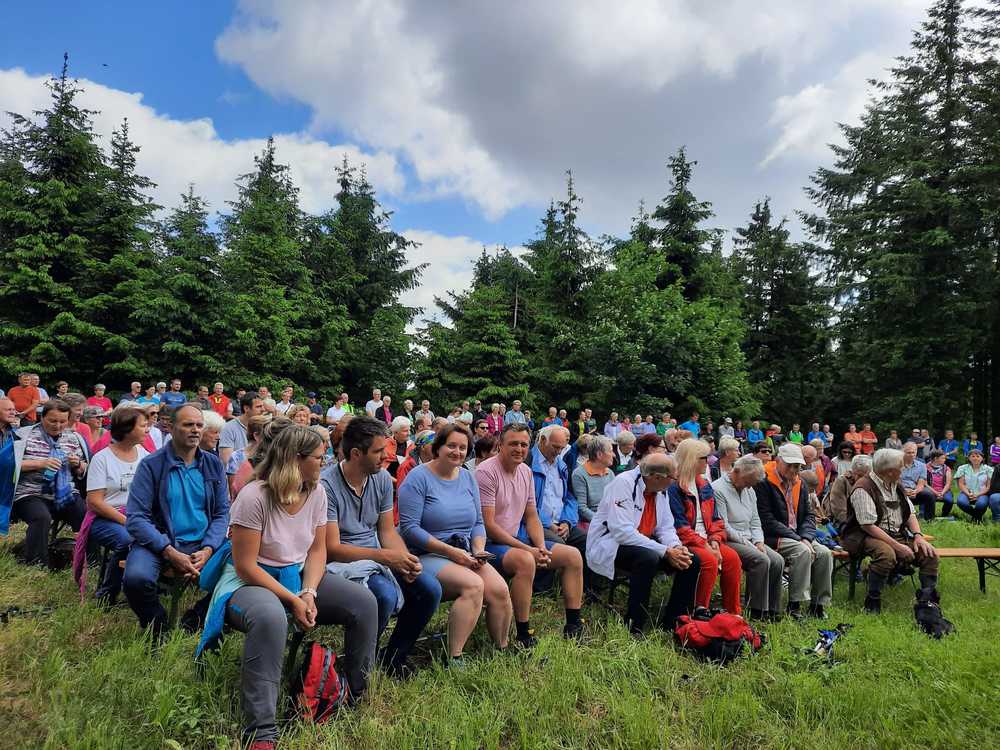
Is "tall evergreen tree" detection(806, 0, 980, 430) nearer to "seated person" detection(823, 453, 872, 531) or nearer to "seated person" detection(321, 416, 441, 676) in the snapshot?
"seated person" detection(823, 453, 872, 531)

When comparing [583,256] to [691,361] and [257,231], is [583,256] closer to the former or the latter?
[691,361]

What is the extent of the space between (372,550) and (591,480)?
2.97 m

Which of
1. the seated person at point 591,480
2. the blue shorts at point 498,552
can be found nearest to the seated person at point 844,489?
the seated person at point 591,480

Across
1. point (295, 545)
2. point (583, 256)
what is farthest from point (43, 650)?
point (583, 256)

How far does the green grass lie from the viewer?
2676 mm

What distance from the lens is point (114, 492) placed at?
13.5ft

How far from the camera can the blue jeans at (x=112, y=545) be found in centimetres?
384

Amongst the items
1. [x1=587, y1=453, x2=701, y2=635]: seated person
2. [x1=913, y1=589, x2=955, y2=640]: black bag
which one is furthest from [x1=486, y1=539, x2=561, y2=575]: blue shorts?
[x1=913, y1=589, x2=955, y2=640]: black bag

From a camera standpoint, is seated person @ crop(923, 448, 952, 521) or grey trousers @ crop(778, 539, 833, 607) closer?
grey trousers @ crop(778, 539, 833, 607)

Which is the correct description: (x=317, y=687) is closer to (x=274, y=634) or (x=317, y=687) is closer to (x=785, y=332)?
(x=274, y=634)

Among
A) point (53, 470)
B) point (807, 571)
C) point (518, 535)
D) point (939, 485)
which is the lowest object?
point (807, 571)

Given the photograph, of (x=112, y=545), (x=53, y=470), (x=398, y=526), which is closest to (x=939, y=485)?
(x=398, y=526)

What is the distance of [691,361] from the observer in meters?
21.2

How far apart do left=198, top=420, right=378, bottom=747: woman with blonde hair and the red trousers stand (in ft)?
8.51
